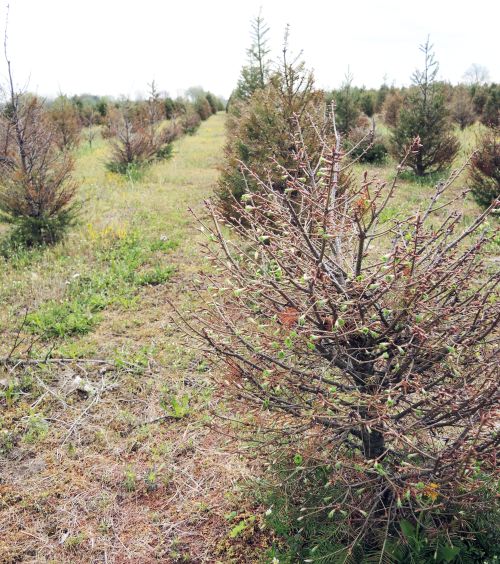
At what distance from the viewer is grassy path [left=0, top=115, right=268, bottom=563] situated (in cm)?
277

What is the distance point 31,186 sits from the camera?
7152 millimetres

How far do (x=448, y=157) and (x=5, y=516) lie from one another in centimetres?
1145

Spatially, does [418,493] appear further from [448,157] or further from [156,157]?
[156,157]

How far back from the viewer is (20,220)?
7.27 m

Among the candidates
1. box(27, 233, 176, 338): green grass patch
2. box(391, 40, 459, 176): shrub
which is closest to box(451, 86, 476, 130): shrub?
box(391, 40, 459, 176): shrub

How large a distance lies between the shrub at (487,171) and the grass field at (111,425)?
5.52 m

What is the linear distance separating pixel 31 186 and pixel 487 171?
791 cm

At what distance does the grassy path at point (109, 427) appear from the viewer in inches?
109

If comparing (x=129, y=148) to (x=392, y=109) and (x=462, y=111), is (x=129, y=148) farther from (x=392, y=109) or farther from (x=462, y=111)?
(x=462, y=111)

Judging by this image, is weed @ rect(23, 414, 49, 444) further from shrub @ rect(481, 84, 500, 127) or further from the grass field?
shrub @ rect(481, 84, 500, 127)

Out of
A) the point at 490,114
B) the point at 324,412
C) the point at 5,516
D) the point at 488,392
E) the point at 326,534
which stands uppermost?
the point at 490,114

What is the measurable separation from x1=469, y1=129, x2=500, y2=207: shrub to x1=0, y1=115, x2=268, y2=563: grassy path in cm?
555

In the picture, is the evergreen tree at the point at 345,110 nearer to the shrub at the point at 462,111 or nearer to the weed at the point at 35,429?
the shrub at the point at 462,111

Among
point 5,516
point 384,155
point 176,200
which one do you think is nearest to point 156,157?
point 176,200
